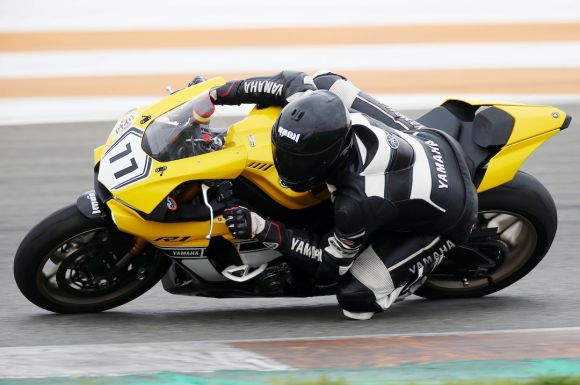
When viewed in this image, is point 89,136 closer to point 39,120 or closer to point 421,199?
point 39,120

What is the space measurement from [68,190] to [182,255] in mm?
3135

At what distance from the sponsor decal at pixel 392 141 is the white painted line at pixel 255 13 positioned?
7.88m

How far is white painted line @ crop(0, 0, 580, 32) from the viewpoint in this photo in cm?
1290

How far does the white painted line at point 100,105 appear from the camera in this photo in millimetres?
10094

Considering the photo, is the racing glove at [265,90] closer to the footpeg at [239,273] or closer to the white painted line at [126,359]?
the footpeg at [239,273]

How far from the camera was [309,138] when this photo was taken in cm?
477

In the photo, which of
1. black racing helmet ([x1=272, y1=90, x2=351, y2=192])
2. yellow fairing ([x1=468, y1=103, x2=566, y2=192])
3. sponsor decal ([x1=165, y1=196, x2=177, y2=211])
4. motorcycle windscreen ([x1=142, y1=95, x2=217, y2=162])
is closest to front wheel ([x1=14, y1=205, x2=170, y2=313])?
sponsor decal ([x1=165, y1=196, x2=177, y2=211])

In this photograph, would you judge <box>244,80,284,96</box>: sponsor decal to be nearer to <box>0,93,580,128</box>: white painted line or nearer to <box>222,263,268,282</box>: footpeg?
<box>222,263,268,282</box>: footpeg

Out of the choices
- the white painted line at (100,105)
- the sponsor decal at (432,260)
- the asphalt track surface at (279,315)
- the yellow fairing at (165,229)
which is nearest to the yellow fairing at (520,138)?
the sponsor decal at (432,260)

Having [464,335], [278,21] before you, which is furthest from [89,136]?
[464,335]

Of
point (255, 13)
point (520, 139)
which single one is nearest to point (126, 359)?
point (520, 139)

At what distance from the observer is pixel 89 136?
31.1 feet

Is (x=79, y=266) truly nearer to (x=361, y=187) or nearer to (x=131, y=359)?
(x=131, y=359)

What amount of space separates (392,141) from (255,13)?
834cm
